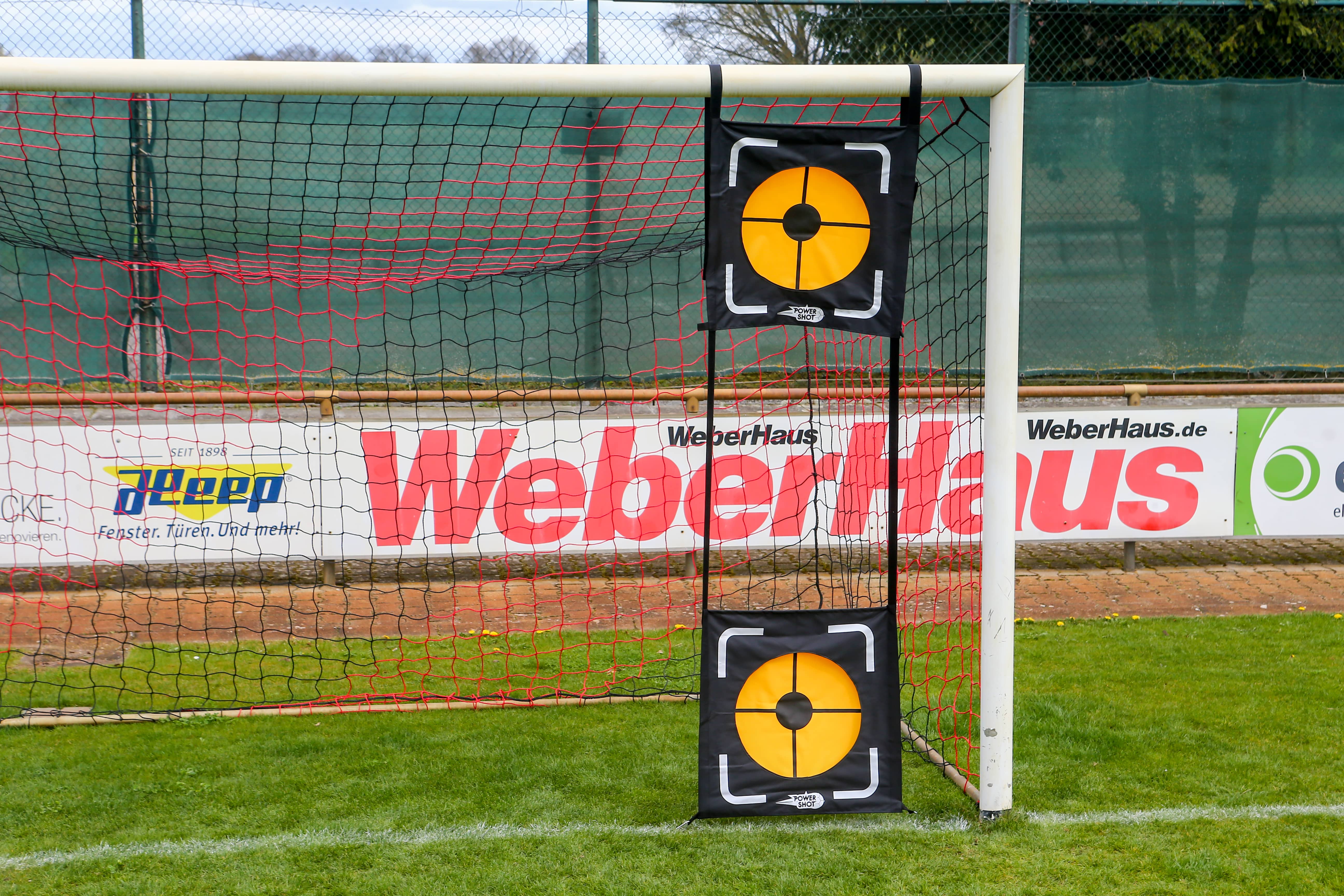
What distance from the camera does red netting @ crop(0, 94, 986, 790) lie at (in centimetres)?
591

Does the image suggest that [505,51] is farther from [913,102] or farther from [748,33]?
[913,102]

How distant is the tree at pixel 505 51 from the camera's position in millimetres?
9062

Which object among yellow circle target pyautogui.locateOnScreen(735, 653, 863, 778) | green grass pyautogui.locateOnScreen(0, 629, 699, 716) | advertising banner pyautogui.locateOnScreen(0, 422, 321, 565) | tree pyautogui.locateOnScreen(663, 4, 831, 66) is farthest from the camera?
tree pyautogui.locateOnScreen(663, 4, 831, 66)

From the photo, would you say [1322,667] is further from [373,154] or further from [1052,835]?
[373,154]

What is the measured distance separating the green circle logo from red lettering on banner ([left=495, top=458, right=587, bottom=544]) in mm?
4602

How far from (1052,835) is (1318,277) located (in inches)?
312

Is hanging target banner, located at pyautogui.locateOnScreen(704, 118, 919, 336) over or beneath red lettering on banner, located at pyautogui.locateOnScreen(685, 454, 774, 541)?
over

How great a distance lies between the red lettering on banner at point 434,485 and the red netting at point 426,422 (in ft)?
0.06

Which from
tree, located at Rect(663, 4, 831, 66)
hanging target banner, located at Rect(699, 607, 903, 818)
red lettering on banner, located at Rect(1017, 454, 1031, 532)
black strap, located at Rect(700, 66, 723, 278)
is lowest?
hanging target banner, located at Rect(699, 607, 903, 818)

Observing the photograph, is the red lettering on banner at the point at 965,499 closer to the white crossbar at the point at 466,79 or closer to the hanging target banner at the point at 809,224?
the hanging target banner at the point at 809,224

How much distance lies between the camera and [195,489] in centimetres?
697

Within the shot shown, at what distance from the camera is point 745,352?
9.31 m

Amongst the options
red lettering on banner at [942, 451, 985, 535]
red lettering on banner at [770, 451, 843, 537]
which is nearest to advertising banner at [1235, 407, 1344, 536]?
red lettering on banner at [942, 451, 985, 535]

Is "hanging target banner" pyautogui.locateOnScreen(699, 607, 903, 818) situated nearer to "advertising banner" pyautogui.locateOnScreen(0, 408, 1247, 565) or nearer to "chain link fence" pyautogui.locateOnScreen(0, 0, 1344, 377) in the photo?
"advertising banner" pyautogui.locateOnScreen(0, 408, 1247, 565)
